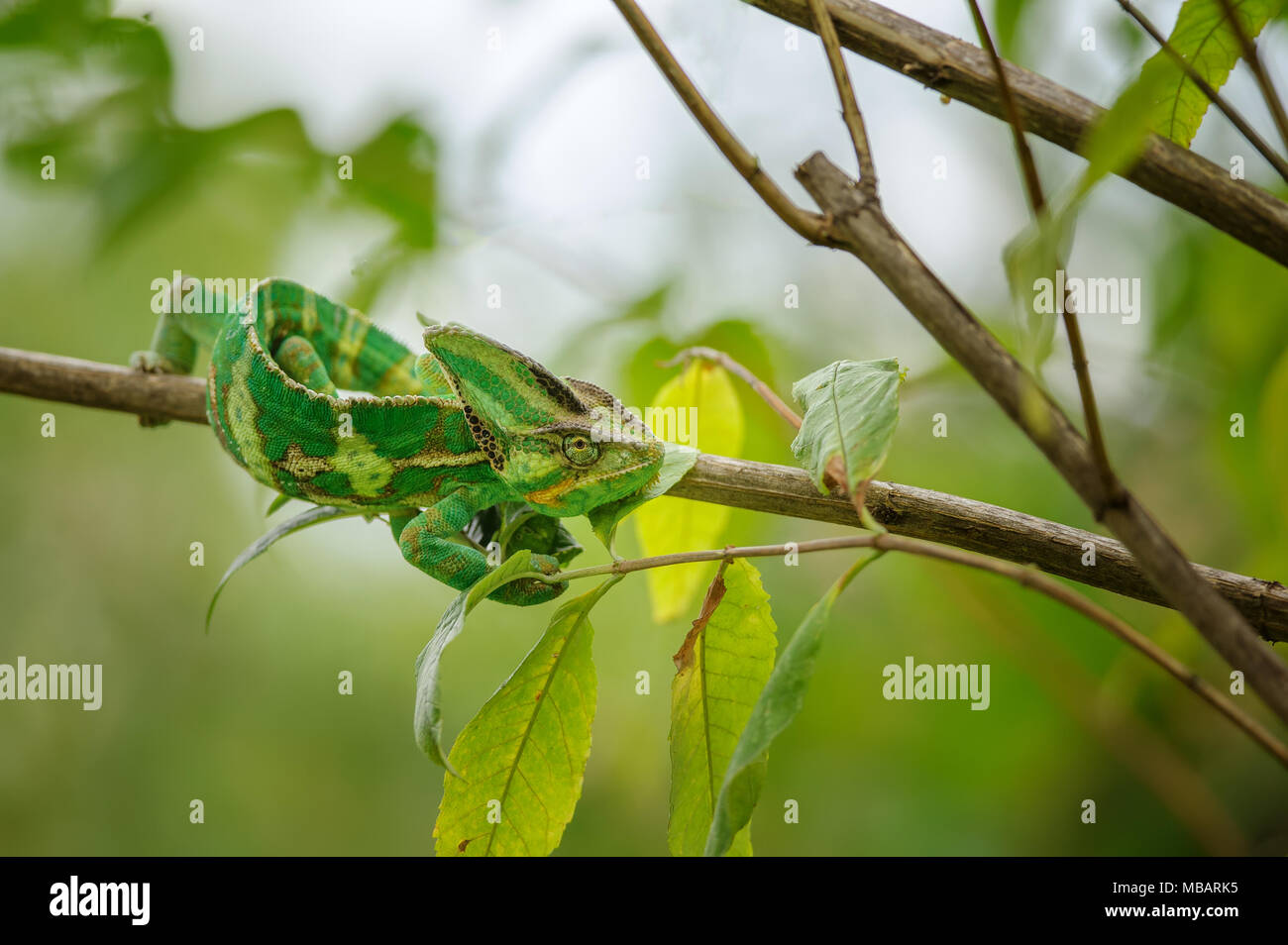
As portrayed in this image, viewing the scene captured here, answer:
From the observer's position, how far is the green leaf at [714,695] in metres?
1.04

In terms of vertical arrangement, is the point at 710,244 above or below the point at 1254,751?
above

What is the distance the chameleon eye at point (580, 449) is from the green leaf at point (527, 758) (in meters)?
0.27

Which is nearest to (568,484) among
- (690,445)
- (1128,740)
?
(690,445)

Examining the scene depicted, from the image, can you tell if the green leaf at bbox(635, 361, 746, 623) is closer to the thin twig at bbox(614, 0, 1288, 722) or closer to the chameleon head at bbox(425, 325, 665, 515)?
the chameleon head at bbox(425, 325, 665, 515)

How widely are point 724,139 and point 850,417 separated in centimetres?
31

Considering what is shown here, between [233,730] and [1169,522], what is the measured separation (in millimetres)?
4626

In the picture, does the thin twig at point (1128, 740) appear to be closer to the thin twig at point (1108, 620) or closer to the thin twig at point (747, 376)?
the thin twig at point (747, 376)

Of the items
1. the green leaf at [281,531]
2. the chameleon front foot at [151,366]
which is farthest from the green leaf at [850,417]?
the chameleon front foot at [151,366]

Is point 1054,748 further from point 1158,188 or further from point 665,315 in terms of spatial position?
point 1158,188

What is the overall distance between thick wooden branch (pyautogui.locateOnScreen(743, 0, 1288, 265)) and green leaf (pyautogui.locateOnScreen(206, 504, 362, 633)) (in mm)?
927

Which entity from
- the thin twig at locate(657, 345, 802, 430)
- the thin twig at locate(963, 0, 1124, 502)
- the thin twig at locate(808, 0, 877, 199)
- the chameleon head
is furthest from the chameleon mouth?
the thin twig at locate(963, 0, 1124, 502)

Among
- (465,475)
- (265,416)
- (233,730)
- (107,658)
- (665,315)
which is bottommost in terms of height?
(233,730)
